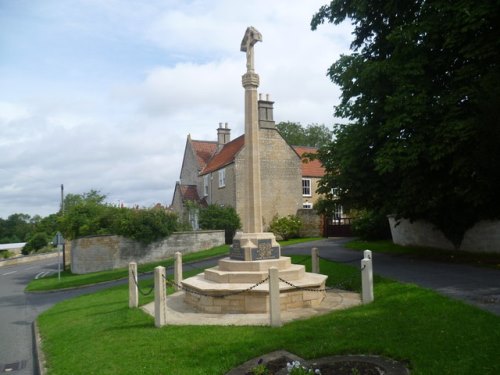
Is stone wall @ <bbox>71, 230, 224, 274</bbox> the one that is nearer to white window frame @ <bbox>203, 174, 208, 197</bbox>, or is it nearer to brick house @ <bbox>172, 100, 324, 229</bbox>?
brick house @ <bbox>172, 100, 324, 229</bbox>

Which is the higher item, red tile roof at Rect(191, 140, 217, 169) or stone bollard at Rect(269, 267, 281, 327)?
red tile roof at Rect(191, 140, 217, 169)

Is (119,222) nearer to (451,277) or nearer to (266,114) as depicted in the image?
(266,114)

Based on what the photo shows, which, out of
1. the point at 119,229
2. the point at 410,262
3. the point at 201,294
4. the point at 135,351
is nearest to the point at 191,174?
the point at 119,229

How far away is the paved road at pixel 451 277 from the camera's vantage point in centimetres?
901

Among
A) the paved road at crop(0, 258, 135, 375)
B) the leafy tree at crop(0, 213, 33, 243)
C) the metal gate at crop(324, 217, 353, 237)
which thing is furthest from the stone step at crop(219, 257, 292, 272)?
the leafy tree at crop(0, 213, 33, 243)

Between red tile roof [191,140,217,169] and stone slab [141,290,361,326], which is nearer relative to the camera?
stone slab [141,290,361,326]

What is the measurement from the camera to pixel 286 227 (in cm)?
3123

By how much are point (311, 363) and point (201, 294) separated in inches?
187

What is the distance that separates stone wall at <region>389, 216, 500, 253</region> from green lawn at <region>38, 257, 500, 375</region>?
7842mm

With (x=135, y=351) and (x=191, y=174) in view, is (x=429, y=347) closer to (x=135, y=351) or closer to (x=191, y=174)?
(x=135, y=351)

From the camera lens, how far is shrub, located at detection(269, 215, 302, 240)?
103 ft

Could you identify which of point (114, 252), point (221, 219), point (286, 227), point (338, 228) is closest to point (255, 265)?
point (114, 252)

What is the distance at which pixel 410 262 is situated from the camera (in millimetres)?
15453

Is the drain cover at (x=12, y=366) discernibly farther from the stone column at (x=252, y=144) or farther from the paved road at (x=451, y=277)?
the paved road at (x=451, y=277)
